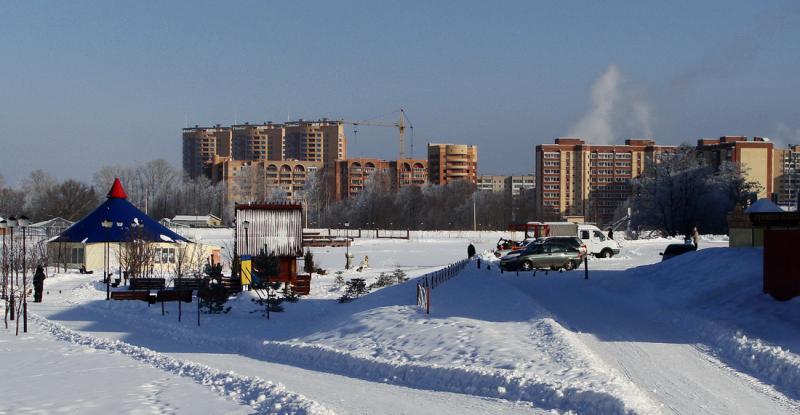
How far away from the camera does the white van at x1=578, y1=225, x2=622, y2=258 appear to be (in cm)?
4895

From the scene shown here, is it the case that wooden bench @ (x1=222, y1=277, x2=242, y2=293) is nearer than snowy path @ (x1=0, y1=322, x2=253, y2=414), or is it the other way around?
snowy path @ (x1=0, y1=322, x2=253, y2=414)

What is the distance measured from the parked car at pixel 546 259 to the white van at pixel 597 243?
8775mm

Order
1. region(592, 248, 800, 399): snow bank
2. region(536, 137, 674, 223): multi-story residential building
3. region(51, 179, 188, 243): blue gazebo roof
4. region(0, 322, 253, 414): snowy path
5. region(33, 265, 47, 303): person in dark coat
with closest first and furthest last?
region(0, 322, 253, 414): snowy path
region(592, 248, 800, 399): snow bank
region(33, 265, 47, 303): person in dark coat
region(51, 179, 188, 243): blue gazebo roof
region(536, 137, 674, 223): multi-story residential building

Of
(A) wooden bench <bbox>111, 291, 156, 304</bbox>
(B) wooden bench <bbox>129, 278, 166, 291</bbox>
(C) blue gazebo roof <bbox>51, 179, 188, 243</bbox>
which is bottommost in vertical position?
(A) wooden bench <bbox>111, 291, 156, 304</bbox>

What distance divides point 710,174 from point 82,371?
276 feet

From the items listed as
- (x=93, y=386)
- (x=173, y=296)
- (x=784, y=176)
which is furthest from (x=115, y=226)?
(x=784, y=176)

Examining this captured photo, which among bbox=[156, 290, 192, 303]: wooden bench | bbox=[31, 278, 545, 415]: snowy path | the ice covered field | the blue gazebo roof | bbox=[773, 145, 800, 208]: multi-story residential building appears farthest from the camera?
bbox=[773, 145, 800, 208]: multi-story residential building

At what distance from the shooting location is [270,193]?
172 m

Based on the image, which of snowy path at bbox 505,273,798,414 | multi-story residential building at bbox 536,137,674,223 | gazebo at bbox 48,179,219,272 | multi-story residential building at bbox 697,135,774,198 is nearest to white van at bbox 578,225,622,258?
gazebo at bbox 48,179,219,272

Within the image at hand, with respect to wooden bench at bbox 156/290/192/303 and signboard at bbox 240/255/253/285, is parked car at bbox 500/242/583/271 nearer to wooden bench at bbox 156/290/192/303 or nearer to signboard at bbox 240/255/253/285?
signboard at bbox 240/255/253/285

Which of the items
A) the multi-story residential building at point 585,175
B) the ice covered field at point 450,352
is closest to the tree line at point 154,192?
the multi-story residential building at point 585,175

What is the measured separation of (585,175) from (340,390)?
168 m

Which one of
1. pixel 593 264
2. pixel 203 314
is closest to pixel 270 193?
pixel 593 264

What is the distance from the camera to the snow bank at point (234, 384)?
42.8 feet
